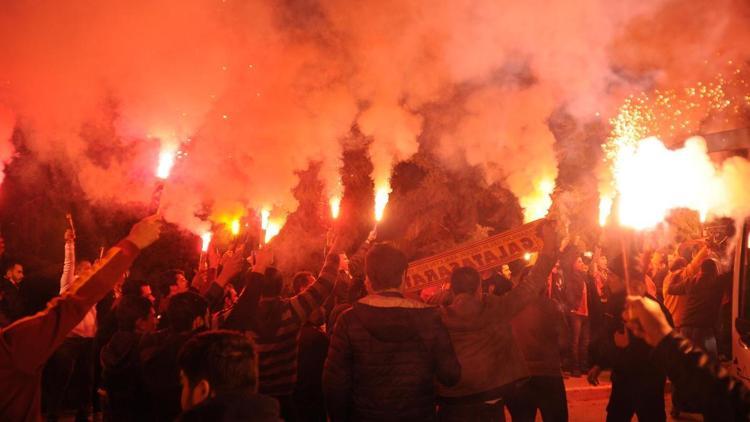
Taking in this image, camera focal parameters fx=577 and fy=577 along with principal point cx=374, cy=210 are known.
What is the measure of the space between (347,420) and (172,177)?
33.0ft

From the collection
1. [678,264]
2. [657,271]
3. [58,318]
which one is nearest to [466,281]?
[58,318]

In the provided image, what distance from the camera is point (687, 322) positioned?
24.9 feet

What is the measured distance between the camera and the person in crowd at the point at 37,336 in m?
2.78

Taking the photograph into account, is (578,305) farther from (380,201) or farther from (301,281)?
(301,281)

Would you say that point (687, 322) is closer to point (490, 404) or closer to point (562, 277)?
point (562, 277)

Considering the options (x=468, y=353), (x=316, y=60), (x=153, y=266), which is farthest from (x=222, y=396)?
(x=153, y=266)

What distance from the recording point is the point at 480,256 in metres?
6.43

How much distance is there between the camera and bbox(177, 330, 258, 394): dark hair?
2.37 meters

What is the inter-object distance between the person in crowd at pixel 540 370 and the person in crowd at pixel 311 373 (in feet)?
5.72

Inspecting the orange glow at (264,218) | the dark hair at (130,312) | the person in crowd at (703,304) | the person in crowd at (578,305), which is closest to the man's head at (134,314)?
the dark hair at (130,312)

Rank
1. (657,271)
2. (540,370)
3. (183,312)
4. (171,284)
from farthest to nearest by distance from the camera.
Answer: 1. (657,271)
2. (171,284)
3. (540,370)
4. (183,312)

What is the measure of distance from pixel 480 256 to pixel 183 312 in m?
3.53

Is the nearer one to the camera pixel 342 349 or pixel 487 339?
pixel 342 349

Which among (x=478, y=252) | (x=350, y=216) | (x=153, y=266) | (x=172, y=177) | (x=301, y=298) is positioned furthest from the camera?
(x=350, y=216)
